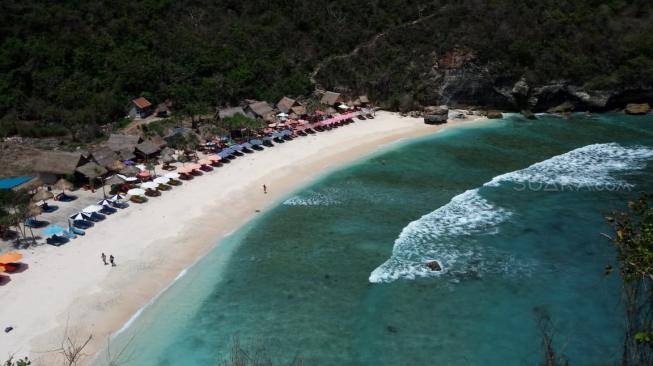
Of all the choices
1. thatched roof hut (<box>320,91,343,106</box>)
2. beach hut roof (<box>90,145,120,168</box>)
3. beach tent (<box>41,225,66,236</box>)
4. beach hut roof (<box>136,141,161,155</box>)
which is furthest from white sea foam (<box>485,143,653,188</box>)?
beach tent (<box>41,225,66,236</box>)

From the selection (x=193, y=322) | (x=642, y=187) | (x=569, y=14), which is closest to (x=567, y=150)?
(x=642, y=187)

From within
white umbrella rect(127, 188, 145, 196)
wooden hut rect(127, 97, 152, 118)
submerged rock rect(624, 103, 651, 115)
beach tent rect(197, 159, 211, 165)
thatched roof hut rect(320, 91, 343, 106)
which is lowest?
submerged rock rect(624, 103, 651, 115)

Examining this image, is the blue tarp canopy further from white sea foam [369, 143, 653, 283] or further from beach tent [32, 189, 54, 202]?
white sea foam [369, 143, 653, 283]

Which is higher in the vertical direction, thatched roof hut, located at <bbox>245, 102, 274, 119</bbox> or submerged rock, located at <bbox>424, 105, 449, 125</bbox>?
thatched roof hut, located at <bbox>245, 102, 274, 119</bbox>

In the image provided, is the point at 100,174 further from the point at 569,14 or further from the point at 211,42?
the point at 569,14

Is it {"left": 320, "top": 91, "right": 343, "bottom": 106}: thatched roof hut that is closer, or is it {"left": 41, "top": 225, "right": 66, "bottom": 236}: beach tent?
{"left": 41, "top": 225, "right": 66, "bottom": 236}: beach tent
